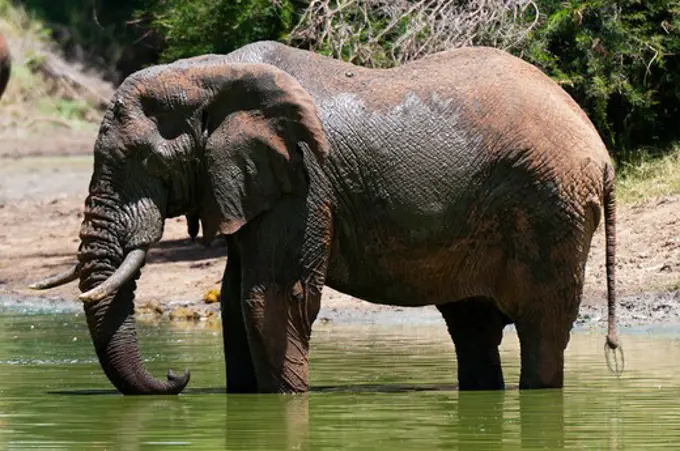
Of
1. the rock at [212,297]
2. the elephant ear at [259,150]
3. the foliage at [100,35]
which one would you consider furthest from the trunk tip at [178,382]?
the foliage at [100,35]

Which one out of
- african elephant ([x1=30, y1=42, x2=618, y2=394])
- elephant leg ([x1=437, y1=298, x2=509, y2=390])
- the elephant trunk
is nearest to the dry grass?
elephant leg ([x1=437, y1=298, x2=509, y2=390])

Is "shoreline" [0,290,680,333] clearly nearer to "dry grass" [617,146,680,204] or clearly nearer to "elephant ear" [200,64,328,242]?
"dry grass" [617,146,680,204]

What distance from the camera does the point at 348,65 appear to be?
453 inches

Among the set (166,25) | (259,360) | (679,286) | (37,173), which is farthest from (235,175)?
(37,173)

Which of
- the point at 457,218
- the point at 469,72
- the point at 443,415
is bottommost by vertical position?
the point at 443,415

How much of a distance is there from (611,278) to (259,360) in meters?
2.25

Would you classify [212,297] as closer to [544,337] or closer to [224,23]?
[224,23]

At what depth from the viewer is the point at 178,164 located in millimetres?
10961

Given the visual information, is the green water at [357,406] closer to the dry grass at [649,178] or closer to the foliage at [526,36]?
the dry grass at [649,178]

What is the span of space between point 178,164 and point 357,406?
5.54 ft

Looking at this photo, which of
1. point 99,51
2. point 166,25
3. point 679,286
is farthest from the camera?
point 99,51

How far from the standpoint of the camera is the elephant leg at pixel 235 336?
37.6 ft

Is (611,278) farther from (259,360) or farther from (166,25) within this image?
(166,25)

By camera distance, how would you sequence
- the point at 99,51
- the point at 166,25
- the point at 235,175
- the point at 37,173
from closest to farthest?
the point at 235,175, the point at 166,25, the point at 37,173, the point at 99,51
